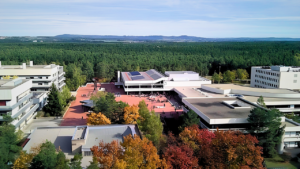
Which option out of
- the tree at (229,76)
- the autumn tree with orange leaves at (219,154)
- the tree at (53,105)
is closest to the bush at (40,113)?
the tree at (53,105)

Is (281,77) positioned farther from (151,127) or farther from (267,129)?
(151,127)

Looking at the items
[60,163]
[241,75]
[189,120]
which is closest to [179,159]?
[60,163]

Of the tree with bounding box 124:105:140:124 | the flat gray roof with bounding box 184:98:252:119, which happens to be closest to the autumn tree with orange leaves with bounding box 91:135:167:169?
the tree with bounding box 124:105:140:124

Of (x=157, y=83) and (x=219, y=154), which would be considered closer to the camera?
(x=219, y=154)

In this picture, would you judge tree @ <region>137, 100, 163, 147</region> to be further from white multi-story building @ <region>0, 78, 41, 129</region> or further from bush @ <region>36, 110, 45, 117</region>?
bush @ <region>36, 110, 45, 117</region>

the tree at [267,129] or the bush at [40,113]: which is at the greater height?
the tree at [267,129]

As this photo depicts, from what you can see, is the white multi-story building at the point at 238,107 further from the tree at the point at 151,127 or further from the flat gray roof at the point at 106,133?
the flat gray roof at the point at 106,133
